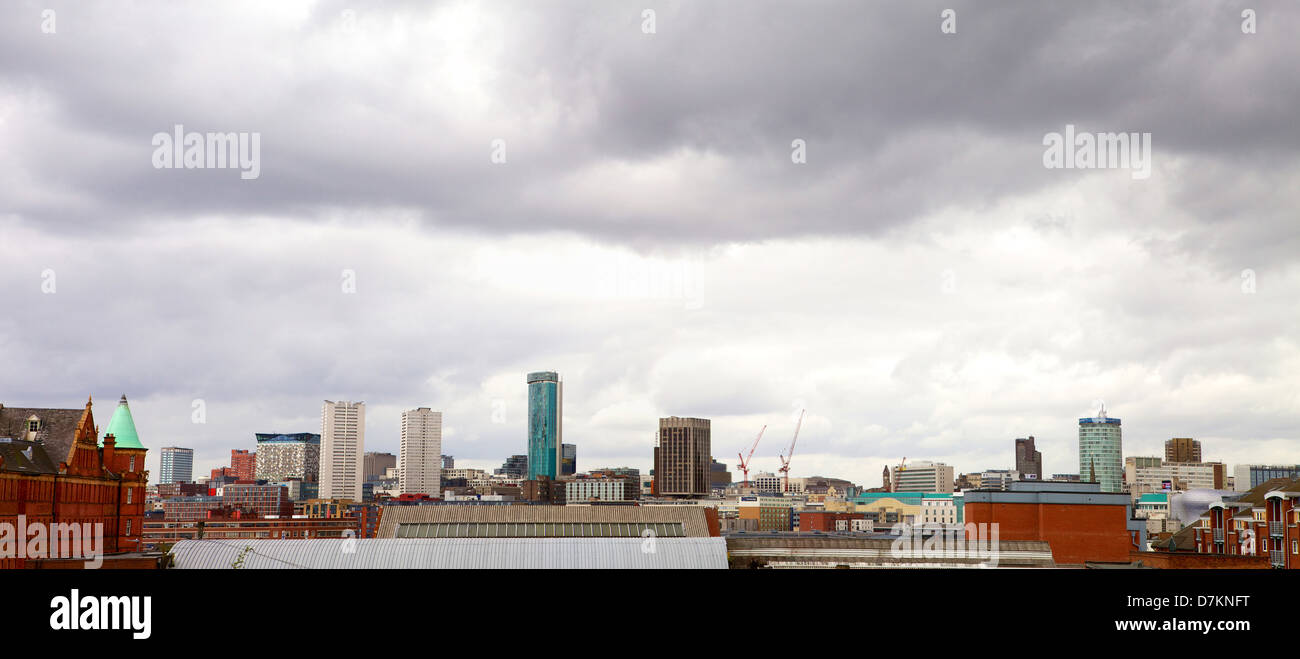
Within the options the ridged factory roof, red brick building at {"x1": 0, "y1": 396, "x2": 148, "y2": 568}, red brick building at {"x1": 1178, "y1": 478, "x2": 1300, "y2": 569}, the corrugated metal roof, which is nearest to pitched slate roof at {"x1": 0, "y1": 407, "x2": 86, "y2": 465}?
red brick building at {"x1": 0, "y1": 396, "x2": 148, "y2": 568}

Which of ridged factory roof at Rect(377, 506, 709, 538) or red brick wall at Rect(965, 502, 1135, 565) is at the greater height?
ridged factory roof at Rect(377, 506, 709, 538)

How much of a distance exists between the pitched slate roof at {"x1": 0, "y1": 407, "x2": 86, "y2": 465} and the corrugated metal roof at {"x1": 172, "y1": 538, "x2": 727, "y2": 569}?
58.5m

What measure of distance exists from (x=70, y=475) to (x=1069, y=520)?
99447mm

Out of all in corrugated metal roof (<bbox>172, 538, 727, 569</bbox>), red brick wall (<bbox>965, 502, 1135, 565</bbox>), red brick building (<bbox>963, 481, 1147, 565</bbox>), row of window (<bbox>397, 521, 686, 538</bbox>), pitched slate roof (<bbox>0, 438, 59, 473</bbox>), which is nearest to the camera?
corrugated metal roof (<bbox>172, 538, 727, 569</bbox>)

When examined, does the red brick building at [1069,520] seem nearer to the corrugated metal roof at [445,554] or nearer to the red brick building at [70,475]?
the corrugated metal roof at [445,554]

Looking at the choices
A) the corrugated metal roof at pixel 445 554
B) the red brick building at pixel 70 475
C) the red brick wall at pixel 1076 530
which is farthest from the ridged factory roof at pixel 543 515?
the red brick wall at pixel 1076 530

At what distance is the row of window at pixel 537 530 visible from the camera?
73.9 metres

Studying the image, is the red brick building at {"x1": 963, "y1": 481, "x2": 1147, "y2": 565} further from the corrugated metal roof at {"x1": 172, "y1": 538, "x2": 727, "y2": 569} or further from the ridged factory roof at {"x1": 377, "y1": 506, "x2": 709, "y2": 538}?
the corrugated metal roof at {"x1": 172, "y1": 538, "x2": 727, "y2": 569}

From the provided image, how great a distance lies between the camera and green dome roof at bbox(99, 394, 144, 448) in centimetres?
10762
